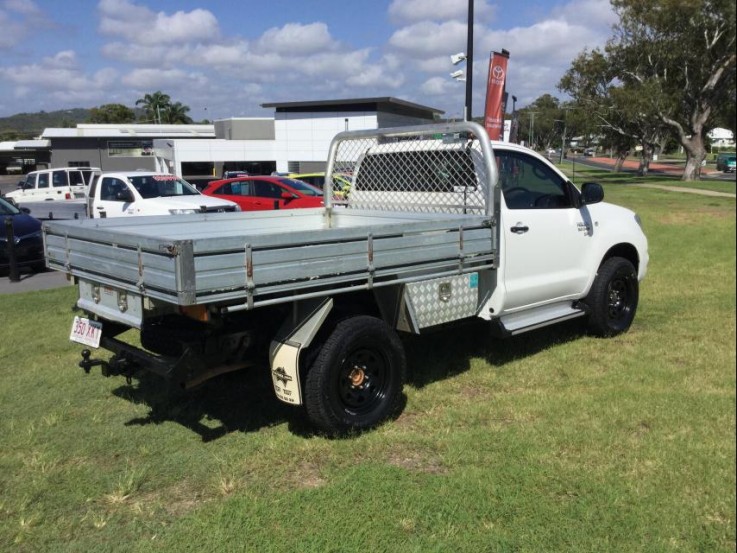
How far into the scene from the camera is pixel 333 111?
60094mm

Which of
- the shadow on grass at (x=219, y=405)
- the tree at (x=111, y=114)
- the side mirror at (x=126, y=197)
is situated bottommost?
the shadow on grass at (x=219, y=405)

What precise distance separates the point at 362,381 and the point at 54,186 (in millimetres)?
22542

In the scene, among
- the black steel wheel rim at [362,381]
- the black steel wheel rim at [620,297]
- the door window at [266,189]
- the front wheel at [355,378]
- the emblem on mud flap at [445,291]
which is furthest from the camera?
the door window at [266,189]

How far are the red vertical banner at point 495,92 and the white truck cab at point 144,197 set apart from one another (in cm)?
631

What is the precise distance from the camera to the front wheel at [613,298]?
6277mm

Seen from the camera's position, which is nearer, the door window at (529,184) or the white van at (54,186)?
the door window at (529,184)

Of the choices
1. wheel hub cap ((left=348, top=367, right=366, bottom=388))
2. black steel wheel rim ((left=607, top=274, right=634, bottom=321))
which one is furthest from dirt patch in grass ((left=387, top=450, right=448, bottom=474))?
black steel wheel rim ((left=607, top=274, right=634, bottom=321))

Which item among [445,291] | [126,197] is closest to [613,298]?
[445,291]

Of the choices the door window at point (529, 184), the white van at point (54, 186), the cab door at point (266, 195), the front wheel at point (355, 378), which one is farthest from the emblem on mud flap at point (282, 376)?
the white van at point (54, 186)

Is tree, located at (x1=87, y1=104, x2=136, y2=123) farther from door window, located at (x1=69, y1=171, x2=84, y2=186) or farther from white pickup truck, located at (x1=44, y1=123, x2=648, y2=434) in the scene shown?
white pickup truck, located at (x1=44, y1=123, x2=648, y2=434)

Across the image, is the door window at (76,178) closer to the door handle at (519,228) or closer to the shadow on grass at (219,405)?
the shadow on grass at (219,405)

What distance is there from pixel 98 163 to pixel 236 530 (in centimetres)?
6450

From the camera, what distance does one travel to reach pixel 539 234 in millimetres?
5602

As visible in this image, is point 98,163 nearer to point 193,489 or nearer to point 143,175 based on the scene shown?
point 143,175
